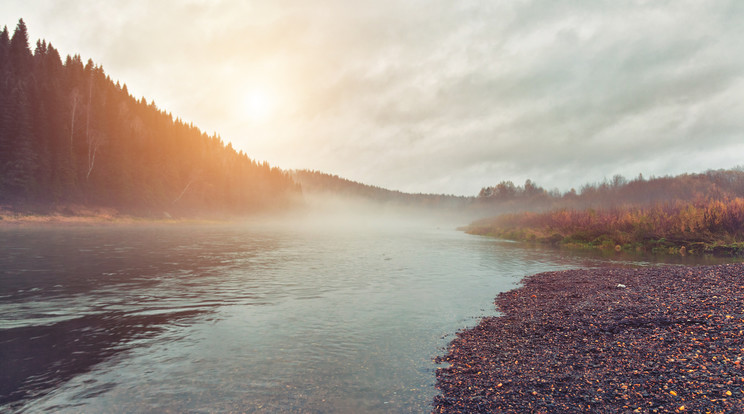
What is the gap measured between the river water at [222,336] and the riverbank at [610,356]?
45.3 inches

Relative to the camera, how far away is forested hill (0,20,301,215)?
65562 mm

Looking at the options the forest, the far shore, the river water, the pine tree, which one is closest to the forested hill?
the pine tree

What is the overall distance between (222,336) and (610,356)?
1073 centimetres

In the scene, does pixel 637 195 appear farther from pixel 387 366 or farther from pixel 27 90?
pixel 27 90

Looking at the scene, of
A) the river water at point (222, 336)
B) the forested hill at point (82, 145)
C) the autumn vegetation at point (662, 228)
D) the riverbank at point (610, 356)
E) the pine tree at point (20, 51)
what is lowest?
the river water at point (222, 336)

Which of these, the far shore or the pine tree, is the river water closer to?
the far shore

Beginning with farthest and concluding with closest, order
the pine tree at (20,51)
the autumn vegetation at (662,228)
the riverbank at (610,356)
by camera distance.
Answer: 1. the pine tree at (20,51)
2. the autumn vegetation at (662,228)
3. the riverbank at (610,356)

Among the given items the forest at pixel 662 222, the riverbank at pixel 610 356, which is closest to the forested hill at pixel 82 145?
the riverbank at pixel 610 356

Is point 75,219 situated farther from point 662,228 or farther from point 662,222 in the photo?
point 662,222

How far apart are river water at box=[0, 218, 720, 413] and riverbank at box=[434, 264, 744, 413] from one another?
1150mm

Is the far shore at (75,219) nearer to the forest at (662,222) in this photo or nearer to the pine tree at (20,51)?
the pine tree at (20,51)

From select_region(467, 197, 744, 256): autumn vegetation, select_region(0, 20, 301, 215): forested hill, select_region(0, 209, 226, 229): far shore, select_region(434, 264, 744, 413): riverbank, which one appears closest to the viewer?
select_region(434, 264, 744, 413): riverbank

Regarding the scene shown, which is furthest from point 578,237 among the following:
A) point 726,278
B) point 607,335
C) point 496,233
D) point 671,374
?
point 671,374

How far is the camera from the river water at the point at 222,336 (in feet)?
23.3
